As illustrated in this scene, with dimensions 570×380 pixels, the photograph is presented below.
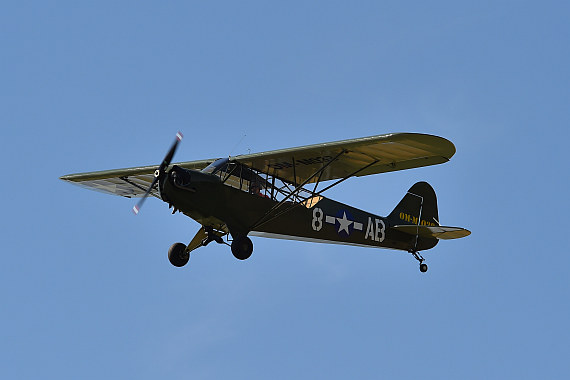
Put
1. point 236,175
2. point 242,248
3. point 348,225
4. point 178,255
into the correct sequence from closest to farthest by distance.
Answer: point 242,248
point 236,175
point 178,255
point 348,225

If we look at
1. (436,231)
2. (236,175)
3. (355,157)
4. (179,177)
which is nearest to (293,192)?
(236,175)

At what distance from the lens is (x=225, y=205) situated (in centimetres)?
1742

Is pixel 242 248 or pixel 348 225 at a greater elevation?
pixel 348 225

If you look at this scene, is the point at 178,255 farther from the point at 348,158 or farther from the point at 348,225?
the point at 348,158

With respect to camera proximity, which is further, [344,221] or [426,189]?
[426,189]

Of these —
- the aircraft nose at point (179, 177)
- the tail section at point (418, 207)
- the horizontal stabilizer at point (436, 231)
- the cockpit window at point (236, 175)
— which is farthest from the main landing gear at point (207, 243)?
the tail section at point (418, 207)

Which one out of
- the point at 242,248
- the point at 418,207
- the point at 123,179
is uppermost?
the point at 418,207

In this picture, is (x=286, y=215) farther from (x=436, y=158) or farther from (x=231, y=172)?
(x=436, y=158)

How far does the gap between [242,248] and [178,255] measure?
1852 millimetres

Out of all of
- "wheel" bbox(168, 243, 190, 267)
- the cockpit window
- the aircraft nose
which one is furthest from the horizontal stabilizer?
the aircraft nose

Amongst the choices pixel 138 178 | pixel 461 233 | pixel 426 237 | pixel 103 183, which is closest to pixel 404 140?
pixel 461 233

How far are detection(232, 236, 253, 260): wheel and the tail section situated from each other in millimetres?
5258

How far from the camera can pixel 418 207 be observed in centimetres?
2236

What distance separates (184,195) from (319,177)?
8.96 ft
